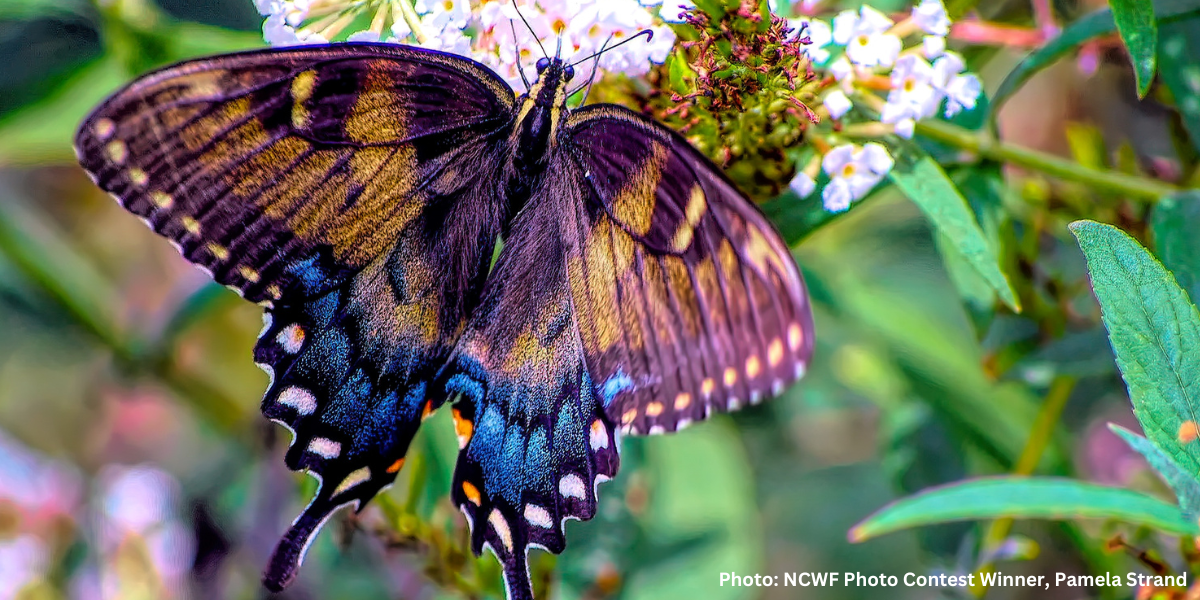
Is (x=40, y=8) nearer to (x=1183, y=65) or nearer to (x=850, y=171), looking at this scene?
(x=850, y=171)

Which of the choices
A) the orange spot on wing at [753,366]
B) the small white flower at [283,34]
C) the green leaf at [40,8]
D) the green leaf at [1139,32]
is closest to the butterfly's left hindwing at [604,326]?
the orange spot on wing at [753,366]

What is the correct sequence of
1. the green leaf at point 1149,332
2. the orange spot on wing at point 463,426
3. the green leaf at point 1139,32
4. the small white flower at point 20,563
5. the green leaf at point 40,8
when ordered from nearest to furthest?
the green leaf at point 1149,332, the green leaf at point 1139,32, the orange spot on wing at point 463,426, the green leaf at point 40,8, the small white flower at point 20,563

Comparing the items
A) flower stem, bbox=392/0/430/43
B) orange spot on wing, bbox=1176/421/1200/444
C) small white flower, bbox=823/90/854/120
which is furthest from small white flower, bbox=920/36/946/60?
flower stem, bbox=392/0/430/43

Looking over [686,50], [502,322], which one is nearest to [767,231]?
[686,50]

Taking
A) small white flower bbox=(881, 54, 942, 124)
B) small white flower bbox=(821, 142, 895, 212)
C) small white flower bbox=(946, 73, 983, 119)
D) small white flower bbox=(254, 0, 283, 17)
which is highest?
small white flower bbox=(254, 0, 283, 17)

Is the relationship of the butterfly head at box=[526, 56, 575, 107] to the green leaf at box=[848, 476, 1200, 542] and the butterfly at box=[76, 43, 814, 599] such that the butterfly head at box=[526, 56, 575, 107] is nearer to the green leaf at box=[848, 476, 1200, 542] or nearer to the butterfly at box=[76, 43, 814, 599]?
the butterfly at box=[76, 43, 814, 599]

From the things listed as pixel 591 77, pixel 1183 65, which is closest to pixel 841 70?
pixel 591 77

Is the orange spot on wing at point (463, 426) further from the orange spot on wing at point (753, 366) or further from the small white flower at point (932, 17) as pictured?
the small white flower at point (932, 17)
